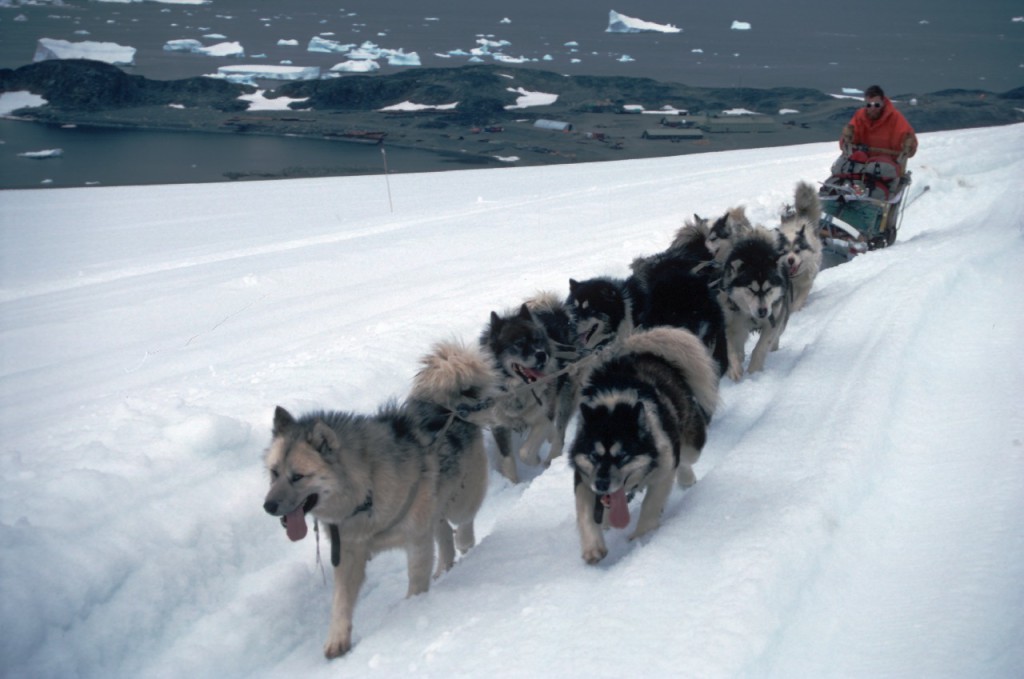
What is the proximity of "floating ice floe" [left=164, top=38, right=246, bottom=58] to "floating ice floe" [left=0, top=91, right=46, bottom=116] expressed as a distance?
8238mm

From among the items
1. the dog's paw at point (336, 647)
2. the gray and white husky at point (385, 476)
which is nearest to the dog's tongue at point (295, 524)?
the gray and white husky at point (385, 476)

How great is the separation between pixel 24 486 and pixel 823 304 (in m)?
6.55

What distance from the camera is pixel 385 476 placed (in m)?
→ 3.06

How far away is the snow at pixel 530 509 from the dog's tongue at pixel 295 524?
545mm

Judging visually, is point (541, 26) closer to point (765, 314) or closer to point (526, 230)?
point (526, 230)

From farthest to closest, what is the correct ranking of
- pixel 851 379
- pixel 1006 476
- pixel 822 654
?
1. pixel 851 379
2. pixel 1006 476
3. pixel 822 654

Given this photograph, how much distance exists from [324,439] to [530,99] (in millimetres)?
27386

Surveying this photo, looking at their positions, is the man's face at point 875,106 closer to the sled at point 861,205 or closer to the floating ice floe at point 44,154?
the sled at point 861,205

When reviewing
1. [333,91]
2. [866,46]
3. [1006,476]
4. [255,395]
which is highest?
[866,46]

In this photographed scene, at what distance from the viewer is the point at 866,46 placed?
3616 centimetres

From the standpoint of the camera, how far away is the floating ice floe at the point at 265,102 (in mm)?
27266

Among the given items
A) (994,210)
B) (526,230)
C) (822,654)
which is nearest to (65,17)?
(526,230)

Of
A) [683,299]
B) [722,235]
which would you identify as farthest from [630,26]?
[683,299]

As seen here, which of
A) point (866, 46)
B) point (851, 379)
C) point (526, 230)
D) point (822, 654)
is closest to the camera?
point (822, 654)
